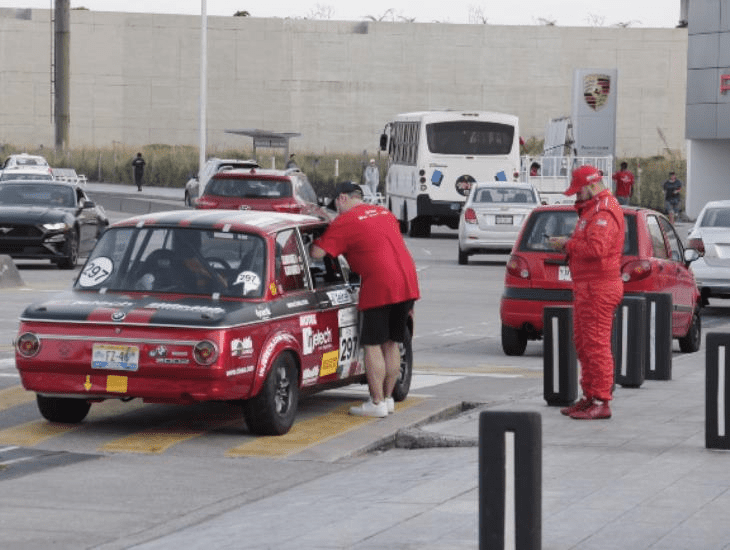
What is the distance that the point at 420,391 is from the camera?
49.1 ft

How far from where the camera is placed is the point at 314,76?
106 m

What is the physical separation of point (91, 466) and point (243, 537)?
2.68m

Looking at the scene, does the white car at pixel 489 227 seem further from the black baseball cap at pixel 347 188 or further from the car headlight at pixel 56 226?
the black baseball cap at pixel 347 188

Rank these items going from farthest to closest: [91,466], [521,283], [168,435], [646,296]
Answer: [521,283], [646,296], [168,435], [91,466]

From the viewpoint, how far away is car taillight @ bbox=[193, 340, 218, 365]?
456 inches

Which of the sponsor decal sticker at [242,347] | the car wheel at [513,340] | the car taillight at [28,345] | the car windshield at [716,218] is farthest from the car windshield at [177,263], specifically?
the car windshield at [716,218]

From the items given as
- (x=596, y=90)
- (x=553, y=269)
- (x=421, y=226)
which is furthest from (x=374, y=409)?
(x=596, y=90)

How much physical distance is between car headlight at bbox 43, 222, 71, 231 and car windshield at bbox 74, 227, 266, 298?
17795 millimetres

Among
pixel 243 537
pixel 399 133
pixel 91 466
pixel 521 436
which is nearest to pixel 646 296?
pixel 91 466

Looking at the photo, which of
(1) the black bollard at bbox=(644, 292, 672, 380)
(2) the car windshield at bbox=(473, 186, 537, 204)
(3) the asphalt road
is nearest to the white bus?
(2) the car windshield at bbox=(473, 186, 537, 204)

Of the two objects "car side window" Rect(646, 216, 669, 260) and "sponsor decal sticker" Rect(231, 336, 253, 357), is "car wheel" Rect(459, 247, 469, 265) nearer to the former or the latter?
"car side window" Rect(646, 216, 669, 260)

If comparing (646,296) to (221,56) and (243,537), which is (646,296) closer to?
(243,537)

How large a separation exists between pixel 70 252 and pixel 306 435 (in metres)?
19.0

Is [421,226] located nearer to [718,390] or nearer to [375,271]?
[375,271]
